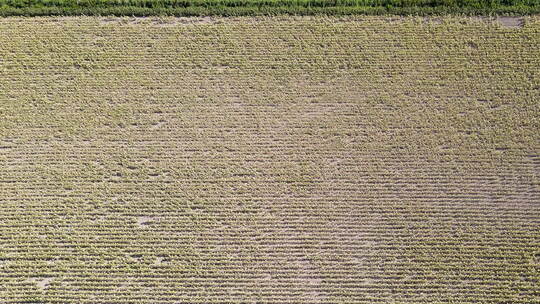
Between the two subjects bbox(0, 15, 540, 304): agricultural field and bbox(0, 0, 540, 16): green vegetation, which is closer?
bbox(0, 15, 540, 304): agricultural field

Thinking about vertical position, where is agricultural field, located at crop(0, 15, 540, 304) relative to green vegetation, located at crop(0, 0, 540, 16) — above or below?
below

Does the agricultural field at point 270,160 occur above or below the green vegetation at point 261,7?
below

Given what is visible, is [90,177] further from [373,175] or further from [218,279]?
[373,175]

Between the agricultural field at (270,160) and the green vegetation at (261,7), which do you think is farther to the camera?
the green vegetation at (261,7)

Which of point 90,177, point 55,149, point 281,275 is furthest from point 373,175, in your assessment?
point 55,149
